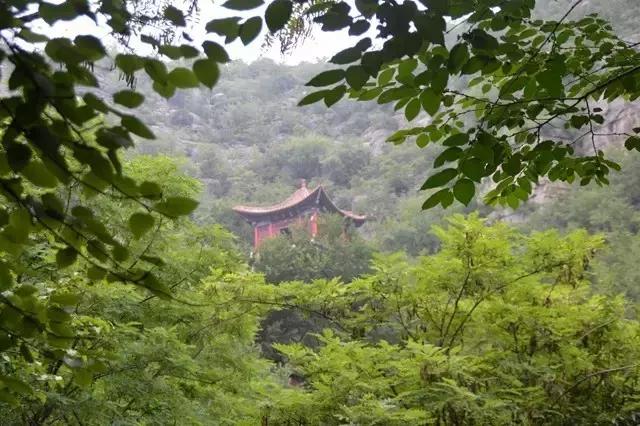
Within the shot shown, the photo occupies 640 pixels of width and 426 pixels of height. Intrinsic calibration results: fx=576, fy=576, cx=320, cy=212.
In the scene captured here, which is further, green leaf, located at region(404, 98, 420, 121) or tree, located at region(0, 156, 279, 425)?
tree, located at region(0, 156, 279, 425)

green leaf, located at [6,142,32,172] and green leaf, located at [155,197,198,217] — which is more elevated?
green leaf, located at [6,142,32,172]

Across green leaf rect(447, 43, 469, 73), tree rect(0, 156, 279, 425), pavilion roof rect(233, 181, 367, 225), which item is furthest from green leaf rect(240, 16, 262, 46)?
pavilion roof rect(233, 181, 367, 225)

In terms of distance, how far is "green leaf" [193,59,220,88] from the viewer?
0.67m

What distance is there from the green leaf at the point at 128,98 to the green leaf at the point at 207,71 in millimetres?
71

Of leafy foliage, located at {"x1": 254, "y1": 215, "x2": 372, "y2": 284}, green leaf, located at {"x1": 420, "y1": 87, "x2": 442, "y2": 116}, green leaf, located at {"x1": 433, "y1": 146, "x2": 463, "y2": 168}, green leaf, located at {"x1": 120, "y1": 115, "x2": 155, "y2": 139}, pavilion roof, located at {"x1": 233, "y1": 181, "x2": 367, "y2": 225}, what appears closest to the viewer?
green leaf, located at {"x1": 120, "y1": 115, "x2": 155, "y2": 139}

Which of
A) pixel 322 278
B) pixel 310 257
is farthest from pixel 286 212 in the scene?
pixel 322 278

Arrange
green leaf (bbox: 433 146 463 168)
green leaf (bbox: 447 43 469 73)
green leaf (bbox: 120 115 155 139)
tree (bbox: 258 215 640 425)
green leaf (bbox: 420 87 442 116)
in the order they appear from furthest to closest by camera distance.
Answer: tree (bbox: 258 215 640 425) < green leaf (bbox: 433 146 463 168) < green leaf (bbox: 420 87 442 116) < green leaf (bbox: 447 43 469 73) < green leaf (bbox: 120 115 155 139)

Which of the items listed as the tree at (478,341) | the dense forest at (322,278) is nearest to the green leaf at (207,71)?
the dense forest at (322,278)

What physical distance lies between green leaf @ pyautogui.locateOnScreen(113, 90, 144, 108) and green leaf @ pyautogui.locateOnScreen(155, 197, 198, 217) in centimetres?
12

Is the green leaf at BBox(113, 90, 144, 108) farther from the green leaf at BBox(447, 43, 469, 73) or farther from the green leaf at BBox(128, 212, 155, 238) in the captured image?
the green leaf at BBox(447, 43, 469, 73)

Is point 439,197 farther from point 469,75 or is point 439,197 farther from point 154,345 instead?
point 154,345

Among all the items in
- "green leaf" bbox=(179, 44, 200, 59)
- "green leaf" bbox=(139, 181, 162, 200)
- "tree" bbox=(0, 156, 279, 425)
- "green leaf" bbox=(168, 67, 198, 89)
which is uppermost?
"green leaf" bbox=(179, 44, 200, 59)

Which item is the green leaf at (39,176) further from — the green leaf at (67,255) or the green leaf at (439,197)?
the green leaf at (439,197)

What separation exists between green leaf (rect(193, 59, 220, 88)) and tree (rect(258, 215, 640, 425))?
269 cm
